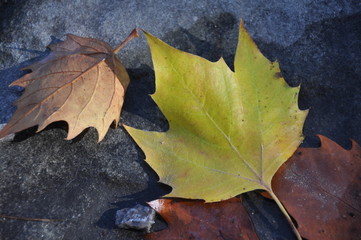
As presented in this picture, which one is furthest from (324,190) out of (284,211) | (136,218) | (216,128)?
(136,218)

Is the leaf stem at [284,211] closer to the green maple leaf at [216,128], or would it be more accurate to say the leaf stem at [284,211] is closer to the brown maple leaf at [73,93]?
the green maple leaf at [216,128]

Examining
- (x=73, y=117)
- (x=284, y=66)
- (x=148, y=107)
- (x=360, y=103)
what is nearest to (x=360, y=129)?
(x=360, y=103)

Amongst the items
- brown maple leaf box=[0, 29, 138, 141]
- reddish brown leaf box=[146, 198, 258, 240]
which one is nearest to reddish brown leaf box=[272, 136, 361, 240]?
reddish brown leaf box=[146, 198, 258, 240]

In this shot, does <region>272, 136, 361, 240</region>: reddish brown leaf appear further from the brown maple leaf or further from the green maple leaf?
the brown maple leaf

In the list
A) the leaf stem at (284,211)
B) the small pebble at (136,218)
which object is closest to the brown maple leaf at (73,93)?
the small pebble at (136,218)

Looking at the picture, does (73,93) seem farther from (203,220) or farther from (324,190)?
(324,190)

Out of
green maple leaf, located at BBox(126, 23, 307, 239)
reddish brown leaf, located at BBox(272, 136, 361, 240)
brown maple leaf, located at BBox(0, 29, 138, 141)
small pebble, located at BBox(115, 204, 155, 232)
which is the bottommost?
reddish brown leaf, located at BBox(272, 136, 361, 240)

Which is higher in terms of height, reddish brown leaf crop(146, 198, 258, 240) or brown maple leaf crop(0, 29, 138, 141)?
brown maple leaf crop(0, 29, 138, 141)

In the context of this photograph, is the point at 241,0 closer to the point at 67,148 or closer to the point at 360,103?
the point at 360,103
